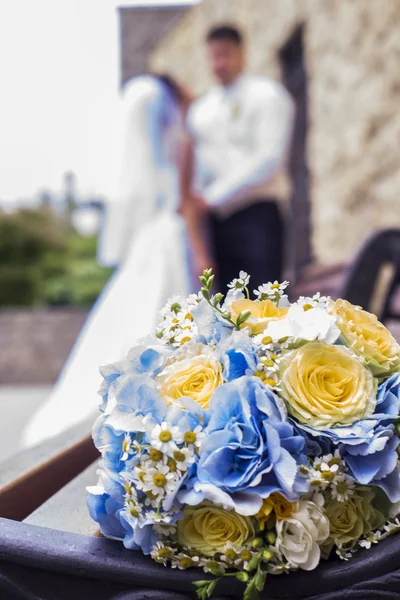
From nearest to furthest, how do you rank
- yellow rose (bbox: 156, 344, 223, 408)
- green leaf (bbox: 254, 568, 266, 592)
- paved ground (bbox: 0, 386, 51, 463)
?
green leaf (bbox: 254, 568, 266, 592)
yellow rose (bbox: 156, 344, 223, 408)
paved ground (bbox: 0, 386, 51, 463)

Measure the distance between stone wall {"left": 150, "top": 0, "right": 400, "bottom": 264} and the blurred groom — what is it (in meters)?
0.74

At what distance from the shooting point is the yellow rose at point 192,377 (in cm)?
86

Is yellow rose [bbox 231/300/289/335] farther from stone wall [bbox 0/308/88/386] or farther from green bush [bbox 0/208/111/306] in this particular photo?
green bush [bbox 0/208/111/306]

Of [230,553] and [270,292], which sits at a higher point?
[270,292]

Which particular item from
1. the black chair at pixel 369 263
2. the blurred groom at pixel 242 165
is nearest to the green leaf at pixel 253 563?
the black chair at pixel 369 263

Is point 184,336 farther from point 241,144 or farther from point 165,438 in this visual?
point 241,144

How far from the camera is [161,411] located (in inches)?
32.8

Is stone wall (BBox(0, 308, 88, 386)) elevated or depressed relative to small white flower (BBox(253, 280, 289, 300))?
depressed

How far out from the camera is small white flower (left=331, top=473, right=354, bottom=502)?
2.68 ft

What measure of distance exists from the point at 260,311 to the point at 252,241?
3.95 metres

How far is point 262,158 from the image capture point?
15.9 ft

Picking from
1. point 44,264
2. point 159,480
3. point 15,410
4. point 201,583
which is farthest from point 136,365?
point 44,264

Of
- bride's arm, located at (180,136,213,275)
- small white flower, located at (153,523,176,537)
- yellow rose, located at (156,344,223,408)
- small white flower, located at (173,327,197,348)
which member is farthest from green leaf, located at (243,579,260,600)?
bride's arm, located at (180,136,213,275)

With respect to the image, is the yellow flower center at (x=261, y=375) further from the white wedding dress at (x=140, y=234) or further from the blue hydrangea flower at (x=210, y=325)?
the white wedding dress at (x=140, y=234)
